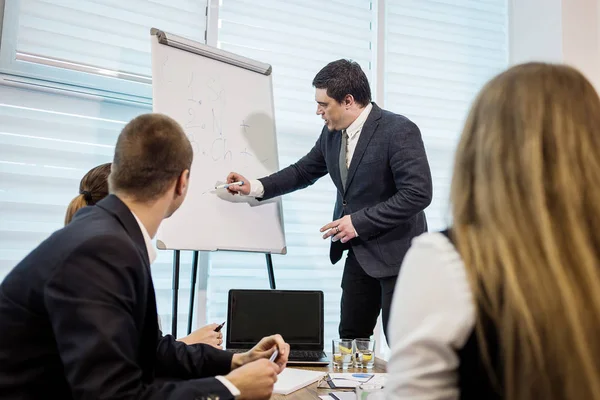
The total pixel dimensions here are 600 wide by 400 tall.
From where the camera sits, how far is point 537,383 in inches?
23.5

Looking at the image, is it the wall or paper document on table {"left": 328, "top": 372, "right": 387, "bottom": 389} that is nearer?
paper document on table {"left": 328, "top": 372, "right": 387, "bottom": 389}

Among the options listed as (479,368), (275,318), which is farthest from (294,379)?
(479,368)

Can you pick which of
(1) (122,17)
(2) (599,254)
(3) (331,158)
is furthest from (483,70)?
(2) (599,254)

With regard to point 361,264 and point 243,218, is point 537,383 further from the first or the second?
point 243,218

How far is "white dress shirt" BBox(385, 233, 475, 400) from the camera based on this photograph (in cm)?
64

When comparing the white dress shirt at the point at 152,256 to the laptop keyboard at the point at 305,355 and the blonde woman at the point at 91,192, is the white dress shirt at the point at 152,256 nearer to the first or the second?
the blonde woman at the point at 91,192

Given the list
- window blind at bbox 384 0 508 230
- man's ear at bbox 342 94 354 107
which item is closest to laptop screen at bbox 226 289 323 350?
man's ear at bbox 342 94 354 107

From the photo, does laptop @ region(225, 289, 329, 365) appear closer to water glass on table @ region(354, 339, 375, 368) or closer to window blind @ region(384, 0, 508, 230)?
water glass on table @ region(354, 339, 375, 368)

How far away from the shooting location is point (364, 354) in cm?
166

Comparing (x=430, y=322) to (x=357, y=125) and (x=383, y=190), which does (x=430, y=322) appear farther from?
(x=357, y=125)

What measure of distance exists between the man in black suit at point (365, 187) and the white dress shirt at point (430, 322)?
57.3 inches

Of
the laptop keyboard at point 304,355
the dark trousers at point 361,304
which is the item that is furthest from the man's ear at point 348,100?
the laptop keyboard at point 304,355

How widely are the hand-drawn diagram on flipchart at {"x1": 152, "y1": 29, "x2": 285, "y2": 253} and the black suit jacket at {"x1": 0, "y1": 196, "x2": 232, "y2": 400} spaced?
45.7 inches

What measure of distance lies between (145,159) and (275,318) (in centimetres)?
100
